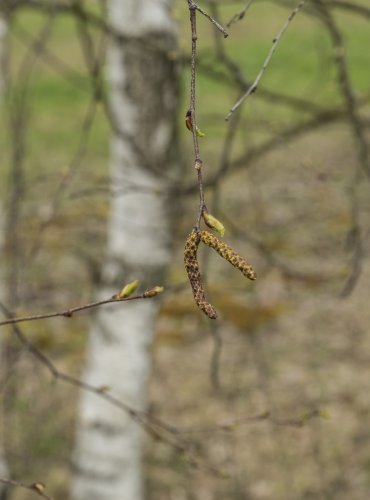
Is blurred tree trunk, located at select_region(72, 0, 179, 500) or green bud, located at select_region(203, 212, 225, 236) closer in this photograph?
green bud, located at select_region(203, 212, 225, 236)

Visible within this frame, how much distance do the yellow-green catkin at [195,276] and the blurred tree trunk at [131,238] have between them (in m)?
2.18

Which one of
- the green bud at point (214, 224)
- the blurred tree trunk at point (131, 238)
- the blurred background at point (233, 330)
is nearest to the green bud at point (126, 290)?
the green bud at point (214, 224)

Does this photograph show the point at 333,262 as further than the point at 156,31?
Yes

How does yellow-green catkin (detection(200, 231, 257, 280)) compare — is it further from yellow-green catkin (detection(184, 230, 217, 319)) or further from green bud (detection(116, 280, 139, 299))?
green bud (detection(116, 280, 139, 299))

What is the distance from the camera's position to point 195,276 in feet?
2.74

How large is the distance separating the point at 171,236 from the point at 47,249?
5.99m

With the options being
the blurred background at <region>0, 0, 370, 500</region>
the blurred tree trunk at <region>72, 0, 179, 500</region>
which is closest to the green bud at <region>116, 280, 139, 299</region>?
the blurred background at <region>0, 0, 370, 500</region>

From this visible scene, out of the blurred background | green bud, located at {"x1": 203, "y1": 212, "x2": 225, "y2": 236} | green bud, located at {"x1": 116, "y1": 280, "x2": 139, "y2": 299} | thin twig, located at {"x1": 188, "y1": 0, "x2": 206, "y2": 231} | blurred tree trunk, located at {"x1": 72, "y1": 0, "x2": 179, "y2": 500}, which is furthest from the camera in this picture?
the blurred background

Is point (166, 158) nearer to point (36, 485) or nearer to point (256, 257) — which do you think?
point (36, 485)

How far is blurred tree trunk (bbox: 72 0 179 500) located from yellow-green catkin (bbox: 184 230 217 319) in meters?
2.18

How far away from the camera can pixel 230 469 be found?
582cm

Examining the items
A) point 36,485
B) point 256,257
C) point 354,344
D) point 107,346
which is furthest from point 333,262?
point 36,485

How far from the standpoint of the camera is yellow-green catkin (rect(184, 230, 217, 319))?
801 millimetres

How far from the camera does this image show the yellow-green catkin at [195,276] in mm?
801
